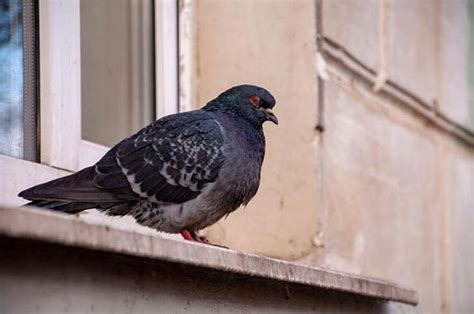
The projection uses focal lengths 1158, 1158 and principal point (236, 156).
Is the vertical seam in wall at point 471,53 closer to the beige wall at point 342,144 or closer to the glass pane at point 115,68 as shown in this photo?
the beige wall at point 342,144

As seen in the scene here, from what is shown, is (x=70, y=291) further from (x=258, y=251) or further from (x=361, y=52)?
(x=361, y=52)

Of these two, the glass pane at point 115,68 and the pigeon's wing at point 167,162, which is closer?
the pigeon's wing at point 167,162

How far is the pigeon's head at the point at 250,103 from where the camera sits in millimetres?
4328

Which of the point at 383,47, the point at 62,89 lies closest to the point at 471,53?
the point at 383,47

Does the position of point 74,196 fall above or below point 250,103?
below

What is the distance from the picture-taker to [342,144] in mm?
5109

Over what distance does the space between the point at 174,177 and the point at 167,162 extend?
7 cm

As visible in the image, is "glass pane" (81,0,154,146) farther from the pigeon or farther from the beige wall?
the pigeon

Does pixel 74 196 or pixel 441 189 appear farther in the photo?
pixel 441 189

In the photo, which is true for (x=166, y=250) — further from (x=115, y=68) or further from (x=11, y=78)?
(x=115, y=68)

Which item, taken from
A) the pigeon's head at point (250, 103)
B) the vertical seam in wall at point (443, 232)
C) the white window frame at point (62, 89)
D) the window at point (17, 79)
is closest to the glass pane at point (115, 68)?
the white window frame at point (62, 89)

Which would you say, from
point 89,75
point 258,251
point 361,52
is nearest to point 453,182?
point 361,52

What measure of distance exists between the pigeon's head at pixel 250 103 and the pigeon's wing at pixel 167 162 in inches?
12.3

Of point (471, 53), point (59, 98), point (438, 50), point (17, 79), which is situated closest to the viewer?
point (17, 79)
